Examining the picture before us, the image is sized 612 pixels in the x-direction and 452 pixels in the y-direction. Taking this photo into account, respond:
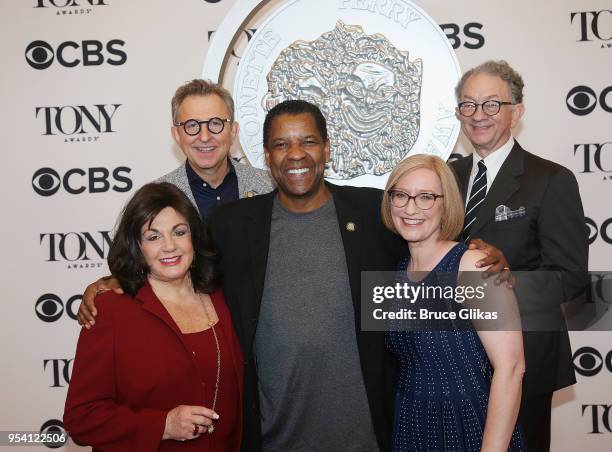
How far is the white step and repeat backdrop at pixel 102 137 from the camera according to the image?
3.54 meters

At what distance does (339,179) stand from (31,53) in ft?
6.33

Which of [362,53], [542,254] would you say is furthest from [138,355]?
[362,53]

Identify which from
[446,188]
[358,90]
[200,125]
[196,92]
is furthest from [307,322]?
[358,90]

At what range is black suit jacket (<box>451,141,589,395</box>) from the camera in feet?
8.00

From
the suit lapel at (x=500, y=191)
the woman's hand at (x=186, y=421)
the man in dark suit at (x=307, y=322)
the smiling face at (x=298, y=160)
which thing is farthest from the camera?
the suit lapel at (x=500, y=191)

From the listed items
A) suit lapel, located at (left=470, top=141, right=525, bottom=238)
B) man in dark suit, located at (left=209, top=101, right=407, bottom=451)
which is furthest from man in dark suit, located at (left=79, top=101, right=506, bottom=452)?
suit lapel, located at (left=470, top=141, right=525, bottom=238)

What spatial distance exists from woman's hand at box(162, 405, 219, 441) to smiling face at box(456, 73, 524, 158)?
1503mm

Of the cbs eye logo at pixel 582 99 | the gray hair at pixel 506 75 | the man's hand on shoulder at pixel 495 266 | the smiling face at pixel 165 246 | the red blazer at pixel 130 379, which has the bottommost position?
the red blazer at pixel 130 379

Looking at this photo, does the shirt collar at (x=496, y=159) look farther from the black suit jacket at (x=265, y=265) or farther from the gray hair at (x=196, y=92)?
the gray hair at (x=196, y=92)

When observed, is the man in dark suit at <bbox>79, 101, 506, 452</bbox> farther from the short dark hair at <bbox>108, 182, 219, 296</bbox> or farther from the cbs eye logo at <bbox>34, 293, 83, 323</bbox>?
the cbs eye logo at <bbox>34, 293, 83, 323</bbox>

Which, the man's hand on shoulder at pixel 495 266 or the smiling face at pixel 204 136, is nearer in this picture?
the man's hand on shoulder at pixel 495 266


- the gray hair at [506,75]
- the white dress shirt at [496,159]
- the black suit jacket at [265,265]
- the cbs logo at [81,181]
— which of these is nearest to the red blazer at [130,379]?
the black suit jacket at [265,265]

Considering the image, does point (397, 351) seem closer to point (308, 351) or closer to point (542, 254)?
point (308, 351)

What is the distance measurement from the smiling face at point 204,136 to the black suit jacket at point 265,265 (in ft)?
1.24
